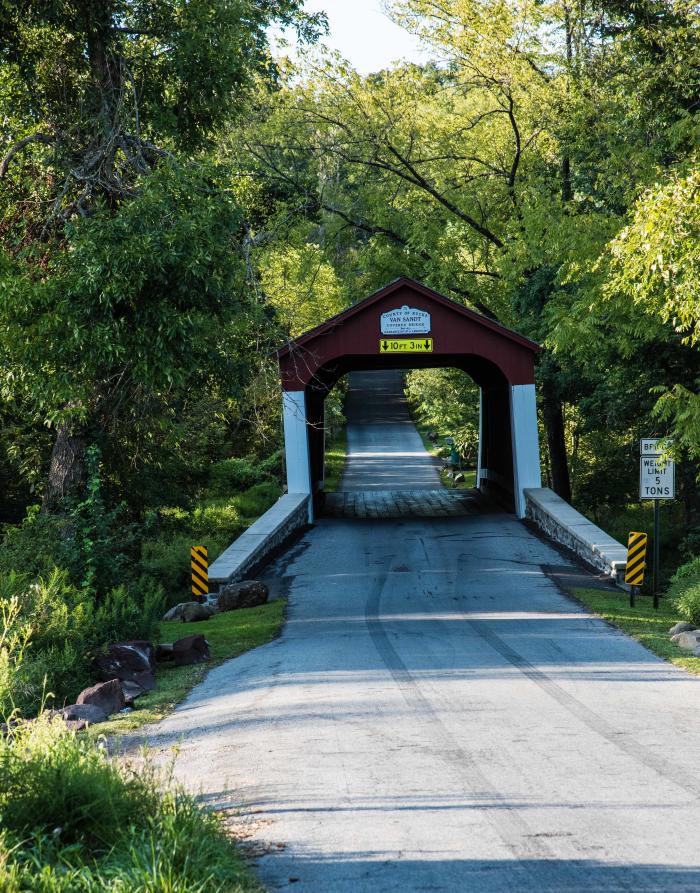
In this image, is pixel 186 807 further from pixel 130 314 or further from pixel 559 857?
pixel 130 314

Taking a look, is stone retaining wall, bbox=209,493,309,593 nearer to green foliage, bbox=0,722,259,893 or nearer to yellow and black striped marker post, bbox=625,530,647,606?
yellow and black striped marker post, bbox=625,530,647,606

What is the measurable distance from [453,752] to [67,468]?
1111cm

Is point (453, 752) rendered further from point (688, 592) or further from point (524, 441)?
point (524, 441)

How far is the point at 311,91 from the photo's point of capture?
29.3 metres

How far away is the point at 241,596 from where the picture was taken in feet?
53.3

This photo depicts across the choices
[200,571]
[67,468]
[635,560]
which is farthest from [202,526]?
[635,560]

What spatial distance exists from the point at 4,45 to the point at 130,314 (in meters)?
5.70

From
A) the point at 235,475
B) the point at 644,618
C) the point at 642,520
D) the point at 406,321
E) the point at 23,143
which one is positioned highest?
the point at 23,143

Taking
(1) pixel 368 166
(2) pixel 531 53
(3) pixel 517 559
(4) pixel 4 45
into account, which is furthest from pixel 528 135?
(4) pixel 4 45

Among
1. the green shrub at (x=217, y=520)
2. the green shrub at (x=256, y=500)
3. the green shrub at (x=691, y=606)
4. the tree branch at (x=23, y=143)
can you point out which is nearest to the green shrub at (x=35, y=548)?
the tree branch at (x=23, y=143)

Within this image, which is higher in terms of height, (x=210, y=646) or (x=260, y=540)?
(x=260, y=540)

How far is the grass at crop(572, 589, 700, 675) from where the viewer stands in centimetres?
1206

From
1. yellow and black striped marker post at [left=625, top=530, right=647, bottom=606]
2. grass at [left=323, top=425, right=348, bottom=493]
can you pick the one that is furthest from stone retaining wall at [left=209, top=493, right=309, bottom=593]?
grass at [left=323, top=425, right=348, bottom=493]

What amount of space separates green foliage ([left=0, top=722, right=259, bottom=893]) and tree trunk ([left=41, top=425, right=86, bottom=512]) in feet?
37.6
